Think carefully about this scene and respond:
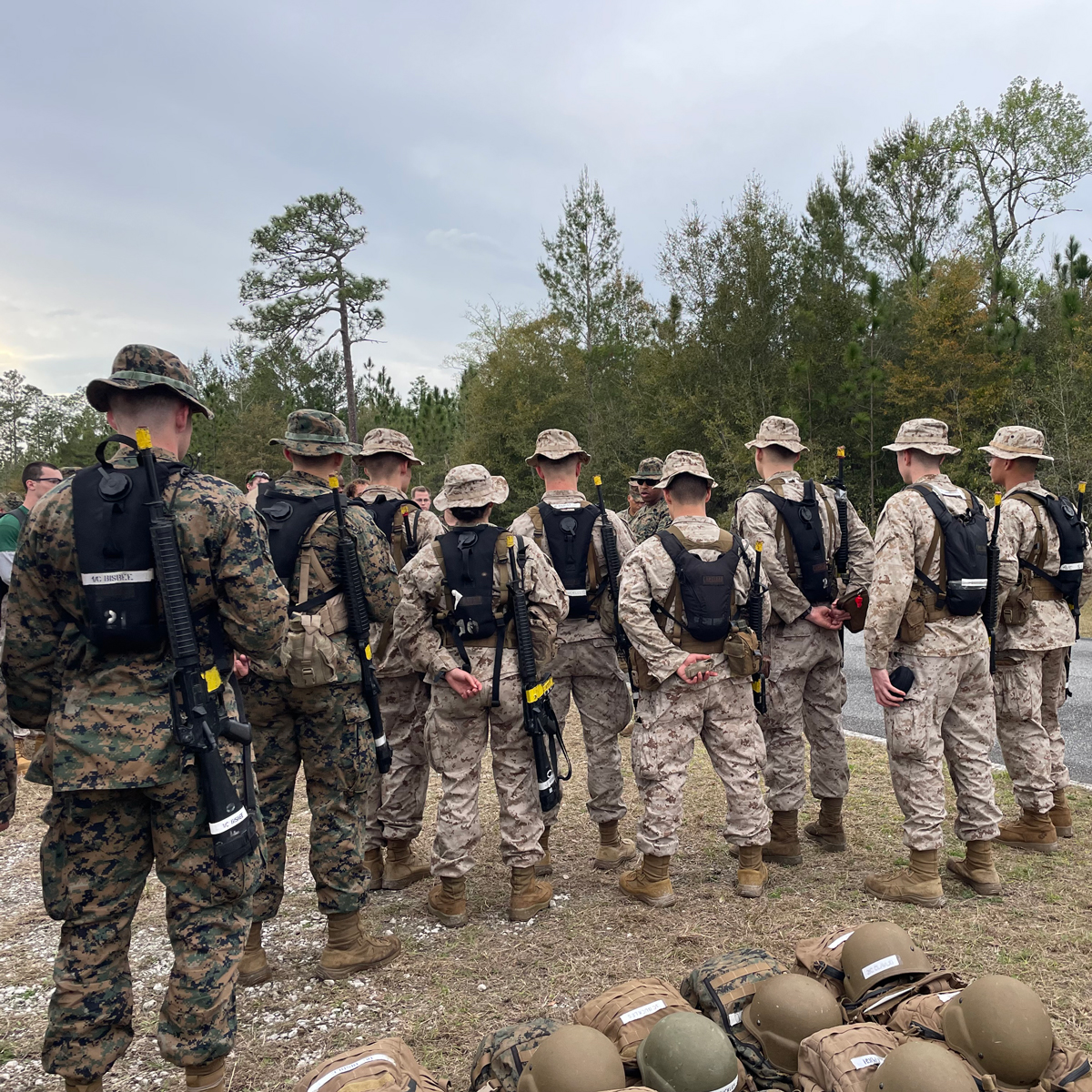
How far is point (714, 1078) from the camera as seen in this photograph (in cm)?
223

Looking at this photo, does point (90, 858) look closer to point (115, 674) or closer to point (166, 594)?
point (115, 674)

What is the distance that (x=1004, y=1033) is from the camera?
2240 mm

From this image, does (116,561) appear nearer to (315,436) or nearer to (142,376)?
(142,376)

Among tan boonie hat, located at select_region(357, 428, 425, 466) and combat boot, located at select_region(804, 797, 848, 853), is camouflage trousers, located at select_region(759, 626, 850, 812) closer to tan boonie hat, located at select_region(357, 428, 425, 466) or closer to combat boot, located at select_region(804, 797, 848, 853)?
combat boot, located at select_region(804, 797, 848, 853)

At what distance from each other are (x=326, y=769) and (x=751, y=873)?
7.92 feet

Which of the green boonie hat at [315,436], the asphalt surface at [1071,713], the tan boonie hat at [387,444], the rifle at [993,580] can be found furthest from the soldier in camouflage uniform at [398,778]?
the asphalt surface at [1071,713]

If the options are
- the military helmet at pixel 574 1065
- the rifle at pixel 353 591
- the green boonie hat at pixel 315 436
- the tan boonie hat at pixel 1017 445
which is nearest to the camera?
the military helmet at pixel 574 1065

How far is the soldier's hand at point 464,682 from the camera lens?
4180 millimetres

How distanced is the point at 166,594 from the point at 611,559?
2838 mm

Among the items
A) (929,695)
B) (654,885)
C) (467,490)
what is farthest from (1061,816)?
(467,490)

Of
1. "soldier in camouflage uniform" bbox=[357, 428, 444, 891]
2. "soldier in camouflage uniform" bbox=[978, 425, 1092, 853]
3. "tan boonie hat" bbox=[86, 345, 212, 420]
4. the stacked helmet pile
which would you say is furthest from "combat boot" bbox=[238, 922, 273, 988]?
"soldier in camouflage uniform" bbox=[978, 425, 1092, 853]

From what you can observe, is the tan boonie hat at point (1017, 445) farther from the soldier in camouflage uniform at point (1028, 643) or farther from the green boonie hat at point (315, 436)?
the green boonie hat at point (315, 436)

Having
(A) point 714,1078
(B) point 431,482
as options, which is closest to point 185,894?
(A) point 714,1078

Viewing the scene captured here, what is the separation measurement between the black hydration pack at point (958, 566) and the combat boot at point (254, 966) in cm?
385
